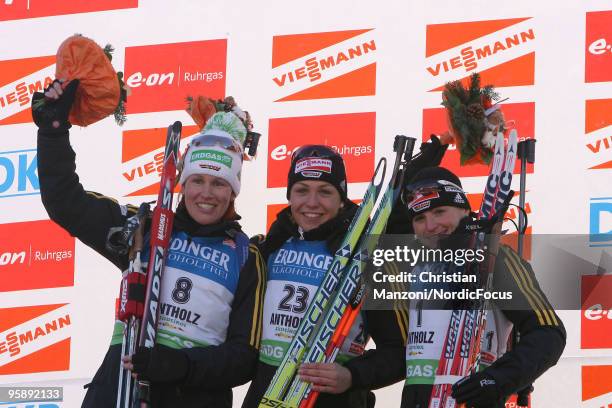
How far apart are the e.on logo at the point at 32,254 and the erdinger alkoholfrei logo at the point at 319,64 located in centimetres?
128

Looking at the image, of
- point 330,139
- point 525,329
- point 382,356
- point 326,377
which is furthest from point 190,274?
point 330,139

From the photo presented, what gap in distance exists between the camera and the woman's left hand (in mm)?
3363

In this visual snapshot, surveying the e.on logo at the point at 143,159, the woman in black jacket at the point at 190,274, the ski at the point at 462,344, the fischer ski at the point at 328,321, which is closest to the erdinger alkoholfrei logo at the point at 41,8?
the e.on logo at the point at 143,159

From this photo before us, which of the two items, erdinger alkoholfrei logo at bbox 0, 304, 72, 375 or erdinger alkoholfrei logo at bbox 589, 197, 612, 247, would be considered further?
erdinger alkoholfrei logo at bbox 0, 304, 72, 375

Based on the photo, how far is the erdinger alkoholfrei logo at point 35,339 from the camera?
17.5 ft

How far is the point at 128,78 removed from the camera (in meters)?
5.46

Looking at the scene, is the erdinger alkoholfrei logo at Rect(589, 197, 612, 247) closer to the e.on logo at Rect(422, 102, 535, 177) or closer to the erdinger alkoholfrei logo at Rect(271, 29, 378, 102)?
the e.on logo at Rect(422, 102, 535, 177)

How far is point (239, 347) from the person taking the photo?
130 inches

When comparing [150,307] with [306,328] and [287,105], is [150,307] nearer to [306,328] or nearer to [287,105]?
[306,328]

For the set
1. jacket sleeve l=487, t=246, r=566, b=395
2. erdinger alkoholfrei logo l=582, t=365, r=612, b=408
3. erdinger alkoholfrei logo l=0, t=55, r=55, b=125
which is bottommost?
erdinger alkoholfrei logo l=582, t=365, r=612, b=408

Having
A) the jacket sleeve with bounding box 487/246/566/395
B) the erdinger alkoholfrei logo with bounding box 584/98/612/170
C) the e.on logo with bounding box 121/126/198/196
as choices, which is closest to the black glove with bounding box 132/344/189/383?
the jacket sleeve with bounding box 487/246/566/395

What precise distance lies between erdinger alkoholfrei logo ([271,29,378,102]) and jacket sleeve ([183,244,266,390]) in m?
1.91

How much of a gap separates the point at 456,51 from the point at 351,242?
1.91 m

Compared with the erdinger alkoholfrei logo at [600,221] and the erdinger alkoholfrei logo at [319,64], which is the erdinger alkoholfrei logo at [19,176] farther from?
the erdinger alkoholfrei logo at [600,221]
